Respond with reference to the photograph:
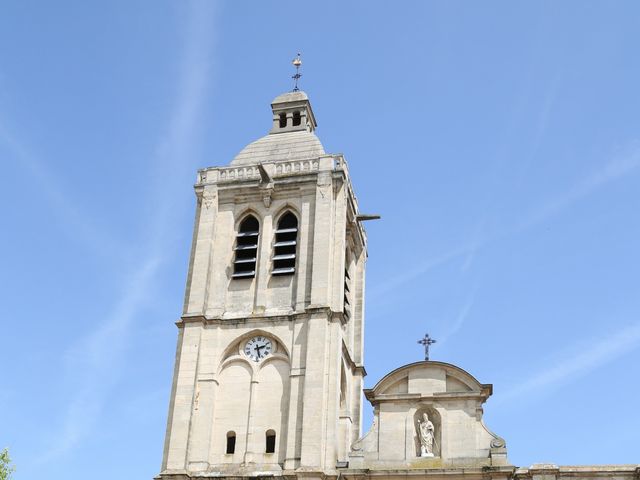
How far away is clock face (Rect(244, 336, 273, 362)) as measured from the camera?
2753cm

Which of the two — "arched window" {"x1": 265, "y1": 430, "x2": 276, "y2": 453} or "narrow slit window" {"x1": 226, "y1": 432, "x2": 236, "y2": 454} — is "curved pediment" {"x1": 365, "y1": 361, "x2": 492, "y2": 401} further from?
"narrow slit window" {"x1": 226, "y1": 432, "x2": 236, "y2": 454}

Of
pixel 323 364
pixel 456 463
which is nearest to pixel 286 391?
pixel 323 364

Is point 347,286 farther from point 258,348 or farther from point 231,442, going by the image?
point 231,442

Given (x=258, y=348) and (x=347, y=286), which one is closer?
(x=258, y=348)

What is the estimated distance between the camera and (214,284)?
29.0 meters

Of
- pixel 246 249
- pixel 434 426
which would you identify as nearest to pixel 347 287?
pixel 246 249

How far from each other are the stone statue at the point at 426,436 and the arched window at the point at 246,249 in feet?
23.8

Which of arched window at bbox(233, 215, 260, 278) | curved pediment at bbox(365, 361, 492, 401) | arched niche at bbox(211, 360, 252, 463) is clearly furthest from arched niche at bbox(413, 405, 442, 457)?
arched window at bbox(233, 215, 260, 278)

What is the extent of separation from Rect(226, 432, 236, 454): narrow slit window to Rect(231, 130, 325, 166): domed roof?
31.2 feet

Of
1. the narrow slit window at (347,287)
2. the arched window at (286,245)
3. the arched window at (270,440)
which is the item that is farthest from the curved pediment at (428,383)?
the narrow slit window at (347,287)

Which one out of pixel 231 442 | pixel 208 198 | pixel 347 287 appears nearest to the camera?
pixel 231 442

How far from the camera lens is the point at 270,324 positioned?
2783 centimetres

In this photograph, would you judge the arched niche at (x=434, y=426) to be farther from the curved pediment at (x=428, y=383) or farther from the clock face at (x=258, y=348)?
the clock face at (x=258, y=348)

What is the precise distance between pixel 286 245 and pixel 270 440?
20.8 feet
